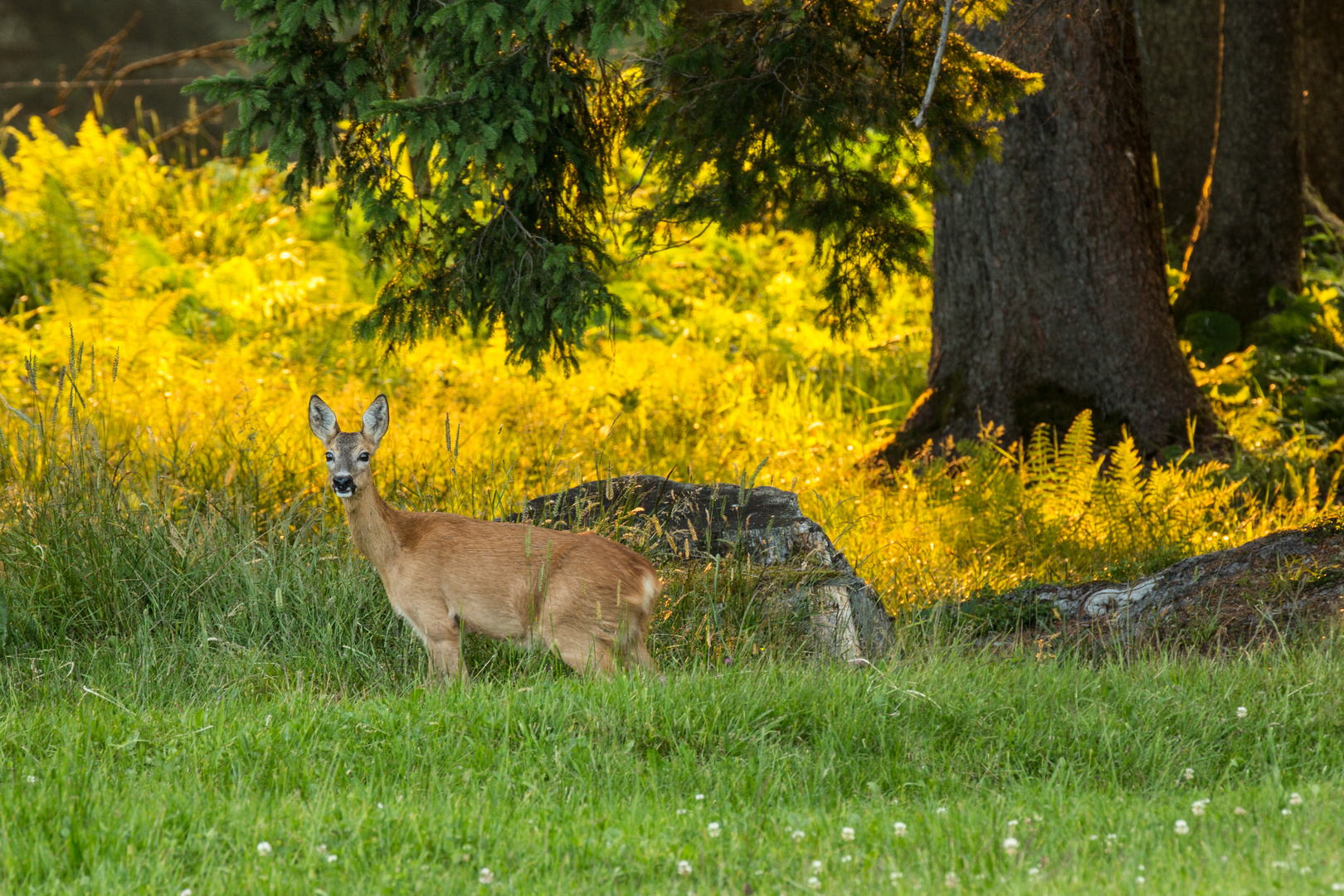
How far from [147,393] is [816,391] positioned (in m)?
5.54

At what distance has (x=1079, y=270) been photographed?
395 inches

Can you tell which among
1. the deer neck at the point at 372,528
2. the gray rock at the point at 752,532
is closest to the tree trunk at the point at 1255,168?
the gray rock at the point at 752,532

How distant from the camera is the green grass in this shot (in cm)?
383

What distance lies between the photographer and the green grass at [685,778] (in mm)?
3832

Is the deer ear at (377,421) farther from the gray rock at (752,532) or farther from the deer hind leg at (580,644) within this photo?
the gray rock at (752,532)

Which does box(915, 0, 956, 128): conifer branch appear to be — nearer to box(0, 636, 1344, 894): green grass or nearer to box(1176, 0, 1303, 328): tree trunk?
box(0, 636, 1344, 894): green grass

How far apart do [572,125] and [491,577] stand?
2.48 m

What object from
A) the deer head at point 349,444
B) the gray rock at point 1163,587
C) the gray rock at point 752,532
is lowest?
the gray rock at point 1163,587

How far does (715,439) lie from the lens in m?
10.7

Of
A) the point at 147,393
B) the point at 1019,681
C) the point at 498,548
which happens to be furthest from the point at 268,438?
the point at 1019,681

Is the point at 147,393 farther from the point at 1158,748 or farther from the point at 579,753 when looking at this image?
the point at 1158,748

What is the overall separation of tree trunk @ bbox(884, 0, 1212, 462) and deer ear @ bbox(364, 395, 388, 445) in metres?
5.45

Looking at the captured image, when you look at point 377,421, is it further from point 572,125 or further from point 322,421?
point 572,125

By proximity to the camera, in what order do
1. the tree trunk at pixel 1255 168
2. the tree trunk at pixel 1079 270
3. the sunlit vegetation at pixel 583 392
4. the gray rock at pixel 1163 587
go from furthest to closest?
the tree trunk at pixel 1255 168, the tree trunk at pixel 1079 270, the sunlit vegetation at pixel 583 392, the gray rock at pixel 1163 587
